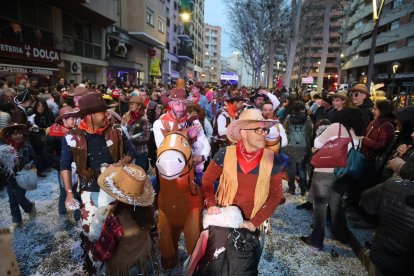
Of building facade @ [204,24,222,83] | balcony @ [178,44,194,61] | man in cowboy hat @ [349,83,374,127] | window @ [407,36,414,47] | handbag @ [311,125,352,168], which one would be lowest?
handbag @ [311,125,352,168]

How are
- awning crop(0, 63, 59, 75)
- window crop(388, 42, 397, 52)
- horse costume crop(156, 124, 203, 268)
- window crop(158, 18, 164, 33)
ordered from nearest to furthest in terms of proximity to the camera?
1. horse costume crop(156, 124, 203, 268)
2. awning crop(0, 63, 59, 75)
3. window crop(158, 18, 164, 33)
4. window crop(388, 42, 397, 52)

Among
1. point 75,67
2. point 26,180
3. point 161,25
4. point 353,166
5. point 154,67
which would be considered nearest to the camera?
point 353,166

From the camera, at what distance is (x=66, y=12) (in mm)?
16828

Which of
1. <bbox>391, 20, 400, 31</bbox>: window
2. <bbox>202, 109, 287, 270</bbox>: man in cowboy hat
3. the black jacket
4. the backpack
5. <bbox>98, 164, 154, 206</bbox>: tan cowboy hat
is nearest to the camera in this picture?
the black jacket

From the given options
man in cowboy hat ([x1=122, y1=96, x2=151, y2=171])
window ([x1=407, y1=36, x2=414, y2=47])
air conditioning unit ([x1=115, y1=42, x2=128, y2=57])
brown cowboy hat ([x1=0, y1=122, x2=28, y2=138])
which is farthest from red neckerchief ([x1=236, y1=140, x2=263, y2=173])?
window ([x1=407, y1=36, x2=414, y2=47])

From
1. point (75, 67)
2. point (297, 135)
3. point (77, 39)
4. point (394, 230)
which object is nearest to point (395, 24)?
point (77, 39)

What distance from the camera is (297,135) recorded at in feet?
19.8

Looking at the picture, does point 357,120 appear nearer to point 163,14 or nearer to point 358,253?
point 358,253

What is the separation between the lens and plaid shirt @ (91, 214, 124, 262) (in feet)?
7.62

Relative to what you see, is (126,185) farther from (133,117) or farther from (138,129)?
(133,117)

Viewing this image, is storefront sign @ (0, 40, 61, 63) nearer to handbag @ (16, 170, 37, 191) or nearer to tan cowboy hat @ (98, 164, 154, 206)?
handbag @ (16, 170, 37, 191)

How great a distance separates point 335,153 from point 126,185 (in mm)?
2652

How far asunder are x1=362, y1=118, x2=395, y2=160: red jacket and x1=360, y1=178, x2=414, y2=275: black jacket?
7.77 ft

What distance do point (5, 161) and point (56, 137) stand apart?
1.64 m
